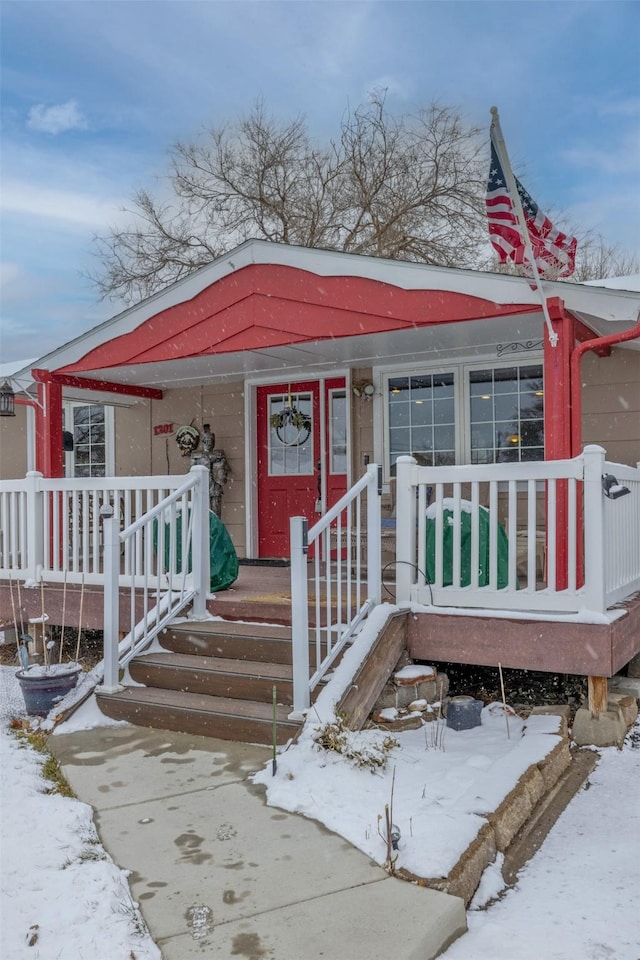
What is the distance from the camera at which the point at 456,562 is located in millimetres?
4387

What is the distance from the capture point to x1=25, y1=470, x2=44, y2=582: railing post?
5.93m

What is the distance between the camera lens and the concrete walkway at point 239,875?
2.12 meters

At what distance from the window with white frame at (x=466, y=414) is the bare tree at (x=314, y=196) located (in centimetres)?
984

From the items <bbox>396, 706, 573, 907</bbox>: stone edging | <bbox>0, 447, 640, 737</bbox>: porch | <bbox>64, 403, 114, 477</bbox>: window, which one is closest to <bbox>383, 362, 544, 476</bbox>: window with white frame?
<bbox>0, 447, 640, 737</bbox>: porch

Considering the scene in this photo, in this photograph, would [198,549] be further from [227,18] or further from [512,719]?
[227,18]

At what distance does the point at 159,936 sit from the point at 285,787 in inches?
43.1

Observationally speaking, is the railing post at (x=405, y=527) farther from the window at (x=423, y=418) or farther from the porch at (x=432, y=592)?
the window at (x=423, y=418)

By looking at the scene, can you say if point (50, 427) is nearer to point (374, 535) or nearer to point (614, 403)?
point (374, 535)

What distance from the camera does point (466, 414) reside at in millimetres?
6750

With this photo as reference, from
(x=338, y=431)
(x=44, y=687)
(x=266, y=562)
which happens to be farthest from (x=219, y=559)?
(x=338, y=431)

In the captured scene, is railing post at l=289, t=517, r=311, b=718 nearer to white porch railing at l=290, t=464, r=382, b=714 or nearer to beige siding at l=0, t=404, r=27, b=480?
white porch railing at l=290, t=464, r=382, b=714

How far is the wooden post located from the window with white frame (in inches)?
110

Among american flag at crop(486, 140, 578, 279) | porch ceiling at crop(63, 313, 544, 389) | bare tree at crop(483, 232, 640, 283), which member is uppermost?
bare tree at crop(483, 232, 640, 283)

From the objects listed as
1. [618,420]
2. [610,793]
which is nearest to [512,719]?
[610,793]
